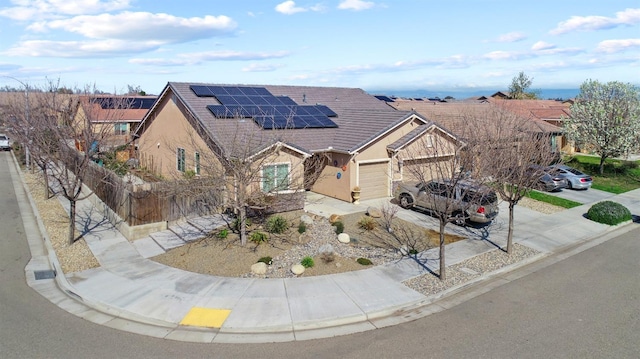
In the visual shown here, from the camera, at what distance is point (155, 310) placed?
10.3 metres

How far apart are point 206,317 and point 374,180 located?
1350 cm

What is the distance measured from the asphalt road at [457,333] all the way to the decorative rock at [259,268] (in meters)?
3.53

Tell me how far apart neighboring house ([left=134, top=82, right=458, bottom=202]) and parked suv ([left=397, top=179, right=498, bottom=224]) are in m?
1.79

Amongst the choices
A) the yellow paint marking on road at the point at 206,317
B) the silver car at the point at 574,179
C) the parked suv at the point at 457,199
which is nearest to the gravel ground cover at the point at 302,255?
the parked suv at the point at 457,199

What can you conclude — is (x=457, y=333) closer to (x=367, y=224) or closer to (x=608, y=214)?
(x=367, y=224)

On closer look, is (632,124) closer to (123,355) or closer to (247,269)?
(247,269)

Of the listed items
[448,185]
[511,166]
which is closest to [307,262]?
[448,185]

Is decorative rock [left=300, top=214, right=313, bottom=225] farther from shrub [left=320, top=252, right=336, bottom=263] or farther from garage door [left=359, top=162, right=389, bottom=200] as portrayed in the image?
garage door [left=359, top=162, right=389, bottom=200]

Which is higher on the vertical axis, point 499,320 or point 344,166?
point 344,166

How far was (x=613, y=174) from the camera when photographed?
29.8m

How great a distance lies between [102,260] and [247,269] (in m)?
4.72

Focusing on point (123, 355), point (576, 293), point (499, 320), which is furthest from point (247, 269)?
point (576, 293)

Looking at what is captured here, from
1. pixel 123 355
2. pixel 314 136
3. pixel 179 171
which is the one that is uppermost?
pixel 314 136

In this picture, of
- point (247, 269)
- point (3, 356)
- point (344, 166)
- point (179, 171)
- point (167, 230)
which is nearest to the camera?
point (3, 356)
